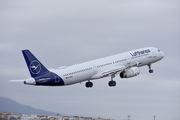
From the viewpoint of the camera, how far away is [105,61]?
99000 mm

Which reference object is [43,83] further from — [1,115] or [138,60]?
[138,60]

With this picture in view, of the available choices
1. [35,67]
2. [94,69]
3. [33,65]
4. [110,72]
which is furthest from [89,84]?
[33,65]

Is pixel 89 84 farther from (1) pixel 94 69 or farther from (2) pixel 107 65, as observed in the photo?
(1) pixel 94 69

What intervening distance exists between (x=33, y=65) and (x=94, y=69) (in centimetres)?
1320

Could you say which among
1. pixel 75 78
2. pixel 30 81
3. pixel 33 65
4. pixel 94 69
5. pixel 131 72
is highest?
pixel 131 72

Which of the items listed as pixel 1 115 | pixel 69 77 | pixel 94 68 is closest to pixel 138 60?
pixel 94 68

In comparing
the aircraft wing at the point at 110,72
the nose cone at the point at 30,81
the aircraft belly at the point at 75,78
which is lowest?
the nose cone at the point at 30,81

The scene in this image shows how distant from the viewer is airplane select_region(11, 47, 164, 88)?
294 feet

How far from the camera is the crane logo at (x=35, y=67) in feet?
294

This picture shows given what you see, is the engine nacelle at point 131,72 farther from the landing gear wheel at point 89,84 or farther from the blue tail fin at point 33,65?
the blue tail fin at point 33,65

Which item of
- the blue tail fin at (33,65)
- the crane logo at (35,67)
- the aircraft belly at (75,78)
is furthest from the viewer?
the aircraft belly at (75,78)

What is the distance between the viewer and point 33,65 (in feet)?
294

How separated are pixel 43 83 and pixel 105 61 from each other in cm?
1514

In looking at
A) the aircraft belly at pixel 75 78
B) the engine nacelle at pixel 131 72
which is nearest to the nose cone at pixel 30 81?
the aircraft belly at pixel 75 78
